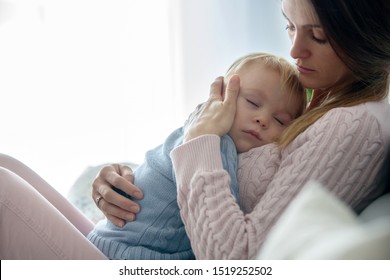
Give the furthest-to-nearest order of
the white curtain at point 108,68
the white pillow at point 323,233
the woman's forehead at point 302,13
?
the white curtain at point 108,68 < the woman's forehead at point 302,13 < the white pillow at point 323,233

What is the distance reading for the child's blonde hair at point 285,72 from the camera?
1071 millimetres

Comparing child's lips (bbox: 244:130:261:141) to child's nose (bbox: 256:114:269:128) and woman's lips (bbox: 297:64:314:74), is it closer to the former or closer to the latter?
child's nose (bbox: 256:114:269:128)

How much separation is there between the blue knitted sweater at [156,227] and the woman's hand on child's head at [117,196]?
2 centimetres

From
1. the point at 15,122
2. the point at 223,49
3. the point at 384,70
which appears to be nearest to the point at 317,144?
the point at 384,70

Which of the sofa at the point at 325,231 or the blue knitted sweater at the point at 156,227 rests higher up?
the sofa at the point at 325,231

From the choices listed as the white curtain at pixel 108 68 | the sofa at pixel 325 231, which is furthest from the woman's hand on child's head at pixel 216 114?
the white curtain at pixel 108 68

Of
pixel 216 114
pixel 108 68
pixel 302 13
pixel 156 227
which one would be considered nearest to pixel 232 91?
pixel 216 114

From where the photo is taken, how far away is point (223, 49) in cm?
236

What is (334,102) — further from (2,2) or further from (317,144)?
(2,2)

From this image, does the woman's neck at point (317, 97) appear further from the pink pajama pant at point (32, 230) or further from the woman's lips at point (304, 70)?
the pink pajama pant at point (32, 230)

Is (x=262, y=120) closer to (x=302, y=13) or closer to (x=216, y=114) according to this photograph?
(x=216, y=114)

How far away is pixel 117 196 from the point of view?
105cm
